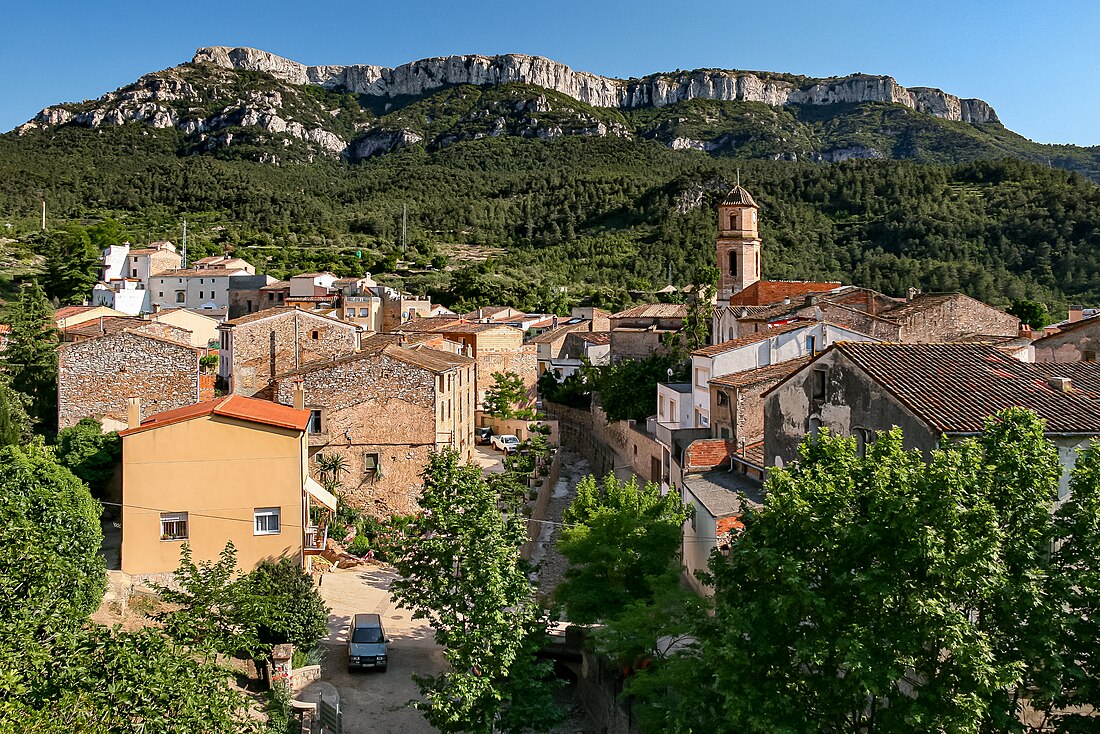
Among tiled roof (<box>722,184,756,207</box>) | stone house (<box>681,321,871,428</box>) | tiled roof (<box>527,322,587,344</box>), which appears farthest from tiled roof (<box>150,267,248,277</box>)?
stone house (<box>681,321,871,428</box>)

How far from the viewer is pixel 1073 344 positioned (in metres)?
24.9

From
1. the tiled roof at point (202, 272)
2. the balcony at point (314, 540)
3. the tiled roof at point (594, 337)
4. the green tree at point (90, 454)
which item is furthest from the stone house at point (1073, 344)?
the tiled roof at point (202, 272)

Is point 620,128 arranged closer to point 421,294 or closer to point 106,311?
point 421,294

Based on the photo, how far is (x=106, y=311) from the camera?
55375 mm

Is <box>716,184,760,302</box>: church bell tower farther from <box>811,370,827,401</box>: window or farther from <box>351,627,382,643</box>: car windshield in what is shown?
<box>351,627,382,643</box>: car windshield

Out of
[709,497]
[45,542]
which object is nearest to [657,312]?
[709,497]

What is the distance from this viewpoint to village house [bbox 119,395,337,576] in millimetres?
23406

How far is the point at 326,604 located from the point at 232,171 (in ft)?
411

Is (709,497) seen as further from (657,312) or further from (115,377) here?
(657,312)

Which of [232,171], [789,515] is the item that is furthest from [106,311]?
[232,171]

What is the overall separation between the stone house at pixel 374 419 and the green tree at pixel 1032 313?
43945 mm

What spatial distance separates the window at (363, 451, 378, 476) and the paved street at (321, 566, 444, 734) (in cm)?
381

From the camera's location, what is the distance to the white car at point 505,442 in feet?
145

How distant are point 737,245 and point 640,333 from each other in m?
9.85
